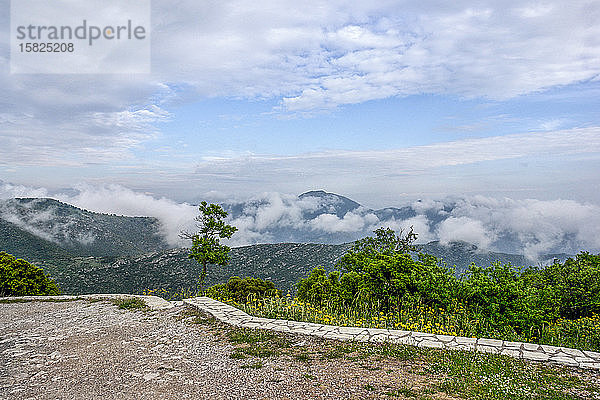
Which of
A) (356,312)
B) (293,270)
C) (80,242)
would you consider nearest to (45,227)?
(80,242)

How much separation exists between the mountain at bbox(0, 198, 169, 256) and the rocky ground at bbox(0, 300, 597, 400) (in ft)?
207

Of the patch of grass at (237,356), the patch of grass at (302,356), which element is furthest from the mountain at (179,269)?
the patch of grass at (302,356)

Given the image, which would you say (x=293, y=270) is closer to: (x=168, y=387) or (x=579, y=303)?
(x=579, y=303)

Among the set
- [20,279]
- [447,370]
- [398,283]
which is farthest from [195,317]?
[20,279]

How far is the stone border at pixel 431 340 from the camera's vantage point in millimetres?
6430

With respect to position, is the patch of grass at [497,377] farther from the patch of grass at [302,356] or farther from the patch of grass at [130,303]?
the patch of grass at [130,303]

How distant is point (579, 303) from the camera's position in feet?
40.1

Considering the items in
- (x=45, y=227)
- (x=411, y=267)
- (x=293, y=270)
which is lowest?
(x=293, y=270)

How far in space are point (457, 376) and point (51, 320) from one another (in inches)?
398

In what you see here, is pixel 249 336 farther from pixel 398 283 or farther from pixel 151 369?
pixel 398 283

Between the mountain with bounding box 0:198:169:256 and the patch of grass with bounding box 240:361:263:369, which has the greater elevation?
the patch of grass with bounding box 240:361:263:369

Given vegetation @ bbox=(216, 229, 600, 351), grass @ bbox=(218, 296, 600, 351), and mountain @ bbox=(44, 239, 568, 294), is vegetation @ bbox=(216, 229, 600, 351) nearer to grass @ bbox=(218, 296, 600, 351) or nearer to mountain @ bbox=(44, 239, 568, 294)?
grass @ bbox=(218, 296, 600, 351)

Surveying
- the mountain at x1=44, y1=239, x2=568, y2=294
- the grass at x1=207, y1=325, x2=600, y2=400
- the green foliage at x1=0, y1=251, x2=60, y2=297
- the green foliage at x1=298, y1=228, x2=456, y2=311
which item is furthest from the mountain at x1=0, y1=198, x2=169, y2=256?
the grass at x1=207, y1=325, x2=600, y2=400

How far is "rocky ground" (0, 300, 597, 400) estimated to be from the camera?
5340 millimetres
